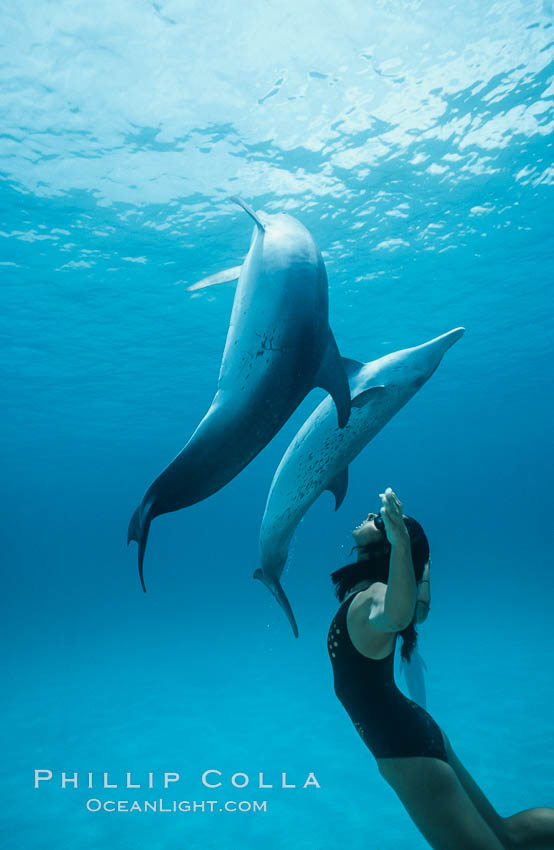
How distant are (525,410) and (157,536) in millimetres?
79698

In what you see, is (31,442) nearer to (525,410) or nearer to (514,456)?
(525,410)

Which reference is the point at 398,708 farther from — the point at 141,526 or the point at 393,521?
the point at 141,526

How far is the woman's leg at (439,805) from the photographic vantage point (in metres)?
2.93

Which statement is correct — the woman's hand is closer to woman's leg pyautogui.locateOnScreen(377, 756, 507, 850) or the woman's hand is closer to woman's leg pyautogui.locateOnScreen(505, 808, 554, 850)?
woman's leg pyautogui.locateOnScreen(377, 756, 507, 850)

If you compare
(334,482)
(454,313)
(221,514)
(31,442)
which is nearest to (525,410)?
(454,313)

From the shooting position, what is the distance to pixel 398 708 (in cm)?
331

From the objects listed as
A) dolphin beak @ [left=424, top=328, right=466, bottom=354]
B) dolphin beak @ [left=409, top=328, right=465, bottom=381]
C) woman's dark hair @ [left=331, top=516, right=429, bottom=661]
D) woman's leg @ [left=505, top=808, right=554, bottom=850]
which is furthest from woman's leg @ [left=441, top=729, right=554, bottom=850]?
dolphin beak @ [left=424, top=328, right=466, bottom=354]

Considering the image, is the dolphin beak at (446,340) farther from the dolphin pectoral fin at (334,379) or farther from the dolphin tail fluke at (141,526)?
the dolphin tail fluke at (141,526)

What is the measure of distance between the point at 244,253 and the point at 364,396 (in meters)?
13.6

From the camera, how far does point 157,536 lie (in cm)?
11200

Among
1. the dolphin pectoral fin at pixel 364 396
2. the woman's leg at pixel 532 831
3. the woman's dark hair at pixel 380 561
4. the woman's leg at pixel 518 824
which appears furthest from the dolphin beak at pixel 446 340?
the woman's leg at pixel 532 831

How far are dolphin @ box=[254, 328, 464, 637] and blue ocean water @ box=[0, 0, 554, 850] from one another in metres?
0.61

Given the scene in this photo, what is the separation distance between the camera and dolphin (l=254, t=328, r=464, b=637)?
12.3 feet

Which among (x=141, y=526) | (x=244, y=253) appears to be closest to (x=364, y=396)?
(x=141, y=526)
